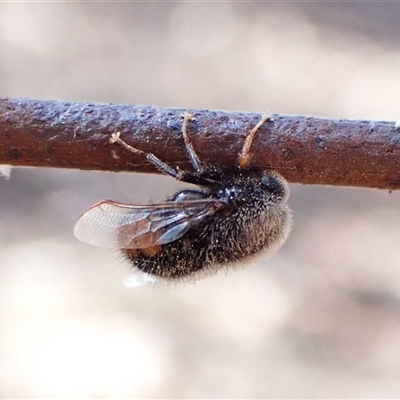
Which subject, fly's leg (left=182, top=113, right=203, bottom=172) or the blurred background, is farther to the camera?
the blurred background

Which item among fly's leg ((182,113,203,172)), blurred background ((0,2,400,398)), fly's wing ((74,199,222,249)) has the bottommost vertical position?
fly's wing ((74,199,222,249))

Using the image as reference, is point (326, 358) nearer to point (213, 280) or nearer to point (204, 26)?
point (213, 280)

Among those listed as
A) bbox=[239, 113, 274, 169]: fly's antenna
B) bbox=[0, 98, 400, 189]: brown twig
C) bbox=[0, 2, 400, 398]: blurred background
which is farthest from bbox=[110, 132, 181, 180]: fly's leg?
bbox=[0, 2, 400, 398]: blurred background

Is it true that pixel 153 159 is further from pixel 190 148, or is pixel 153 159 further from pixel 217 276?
pixel 217 276

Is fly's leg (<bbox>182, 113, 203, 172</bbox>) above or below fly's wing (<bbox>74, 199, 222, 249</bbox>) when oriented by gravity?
above

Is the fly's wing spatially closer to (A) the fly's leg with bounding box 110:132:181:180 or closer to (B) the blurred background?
(A) the fly's leg with bounding box 110:132:181:180

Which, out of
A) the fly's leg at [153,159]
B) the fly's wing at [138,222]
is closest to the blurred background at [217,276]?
the fly's wing at [138,222]
